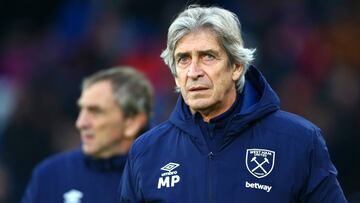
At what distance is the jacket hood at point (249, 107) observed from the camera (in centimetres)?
491

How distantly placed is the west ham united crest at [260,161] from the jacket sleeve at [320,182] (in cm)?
19

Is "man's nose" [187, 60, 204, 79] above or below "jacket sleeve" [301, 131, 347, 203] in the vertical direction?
above

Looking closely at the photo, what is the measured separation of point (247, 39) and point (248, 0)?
105cm

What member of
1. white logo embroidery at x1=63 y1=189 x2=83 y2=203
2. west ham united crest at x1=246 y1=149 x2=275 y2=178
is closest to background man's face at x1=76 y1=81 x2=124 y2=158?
white logo embroidery at x1=63 y1=189 x2=83 y2=203

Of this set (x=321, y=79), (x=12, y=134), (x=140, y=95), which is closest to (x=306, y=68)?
(x=321, y=79)

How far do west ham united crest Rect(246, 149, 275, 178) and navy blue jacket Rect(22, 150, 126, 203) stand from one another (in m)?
1.86

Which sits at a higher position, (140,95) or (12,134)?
(140,95)

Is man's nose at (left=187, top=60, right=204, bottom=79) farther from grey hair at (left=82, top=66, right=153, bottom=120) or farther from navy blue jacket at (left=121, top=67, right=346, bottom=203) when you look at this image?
grey hair at (left=82, top=66, right=153, bottom=120)

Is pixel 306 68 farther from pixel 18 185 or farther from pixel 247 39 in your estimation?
pixel 18 185

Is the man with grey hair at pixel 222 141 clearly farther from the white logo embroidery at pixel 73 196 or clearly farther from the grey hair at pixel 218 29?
the white logo embroidery at pixel 73 196

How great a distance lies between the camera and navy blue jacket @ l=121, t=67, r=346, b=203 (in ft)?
15.6

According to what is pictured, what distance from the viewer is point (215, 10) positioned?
199 inches

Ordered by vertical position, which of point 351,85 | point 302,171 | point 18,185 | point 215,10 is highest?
point 215,10

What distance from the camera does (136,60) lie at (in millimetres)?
11953
